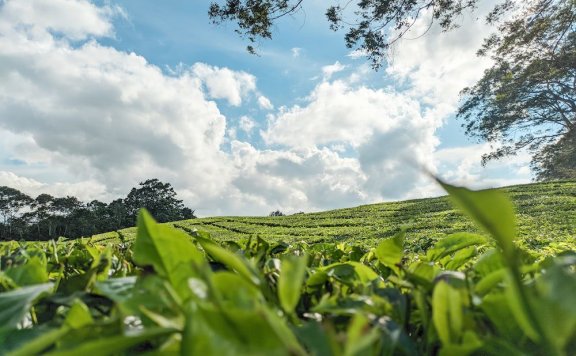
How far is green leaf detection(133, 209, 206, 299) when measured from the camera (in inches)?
17.4

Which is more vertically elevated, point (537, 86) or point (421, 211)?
point (537, 86)

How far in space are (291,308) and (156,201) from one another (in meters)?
49.8

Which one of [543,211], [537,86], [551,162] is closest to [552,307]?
[543,211]

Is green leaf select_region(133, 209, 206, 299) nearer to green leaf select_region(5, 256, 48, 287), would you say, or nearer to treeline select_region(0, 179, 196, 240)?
green leaf select_region(5, 256, 48, 287)

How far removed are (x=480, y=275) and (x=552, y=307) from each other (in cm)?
33

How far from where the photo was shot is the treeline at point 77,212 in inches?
1656

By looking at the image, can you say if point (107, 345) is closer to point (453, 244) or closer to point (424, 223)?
point (453, 244)

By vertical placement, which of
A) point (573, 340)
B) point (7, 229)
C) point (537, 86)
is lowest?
point (573, 340)

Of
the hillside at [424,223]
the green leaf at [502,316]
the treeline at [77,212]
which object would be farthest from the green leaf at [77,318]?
the treeline at [77,212]

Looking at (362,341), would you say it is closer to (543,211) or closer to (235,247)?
(235,247)

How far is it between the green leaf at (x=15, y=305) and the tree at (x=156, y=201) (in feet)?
152

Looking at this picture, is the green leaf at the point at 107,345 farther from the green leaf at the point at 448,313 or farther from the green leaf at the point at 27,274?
the green leaf at the point at 27,274

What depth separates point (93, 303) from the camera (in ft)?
1.82

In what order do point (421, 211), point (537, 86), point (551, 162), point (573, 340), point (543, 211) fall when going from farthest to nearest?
point (551, 162) < point (537, 86) < point (421, 211) < point (543, 211) < point (573, 340)
